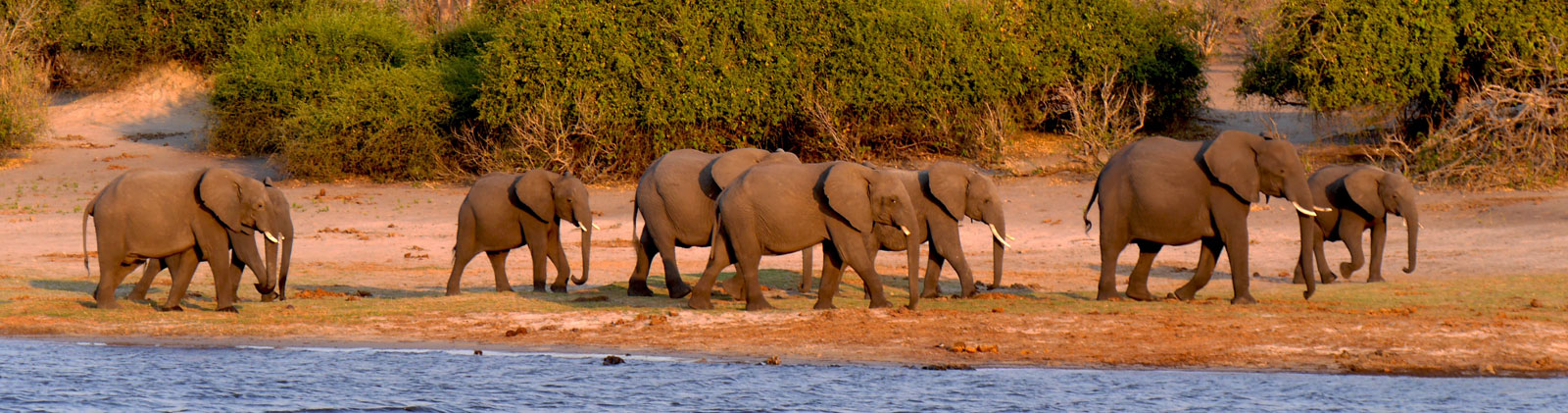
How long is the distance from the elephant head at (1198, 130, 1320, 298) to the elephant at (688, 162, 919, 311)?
2.23 meters

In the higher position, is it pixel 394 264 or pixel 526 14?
pixel 526 14

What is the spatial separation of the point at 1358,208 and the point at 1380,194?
22cm

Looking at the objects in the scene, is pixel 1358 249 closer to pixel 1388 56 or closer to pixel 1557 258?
pixel 1557 258

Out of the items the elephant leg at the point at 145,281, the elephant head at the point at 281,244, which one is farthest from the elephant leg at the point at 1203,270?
the elephant leg at the point at 145,281

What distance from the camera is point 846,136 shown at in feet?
87.1

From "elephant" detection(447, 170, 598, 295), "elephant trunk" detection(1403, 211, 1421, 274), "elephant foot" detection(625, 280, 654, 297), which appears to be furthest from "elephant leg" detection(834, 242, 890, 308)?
"elephant trunk" detection(1403, 211, 1421, 274)

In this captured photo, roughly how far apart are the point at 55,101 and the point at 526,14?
1442 centimetres

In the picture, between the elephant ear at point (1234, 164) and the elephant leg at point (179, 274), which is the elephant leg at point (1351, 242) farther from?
the elephant leg at point (179, 274)

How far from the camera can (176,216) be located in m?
11.8

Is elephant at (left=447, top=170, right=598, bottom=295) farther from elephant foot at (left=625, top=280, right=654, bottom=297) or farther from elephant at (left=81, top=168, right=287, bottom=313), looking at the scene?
elephant at (left=81, top=168, right=287, bottom=313)

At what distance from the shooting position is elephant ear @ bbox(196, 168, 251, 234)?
11.8 m

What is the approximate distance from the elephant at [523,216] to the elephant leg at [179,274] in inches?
87.5

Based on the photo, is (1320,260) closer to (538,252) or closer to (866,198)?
(866,198)

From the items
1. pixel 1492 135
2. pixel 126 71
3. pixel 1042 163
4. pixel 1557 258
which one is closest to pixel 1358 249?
pixel 1557 258
